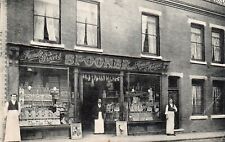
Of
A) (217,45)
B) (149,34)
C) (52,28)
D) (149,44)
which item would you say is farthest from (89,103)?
(217,45)

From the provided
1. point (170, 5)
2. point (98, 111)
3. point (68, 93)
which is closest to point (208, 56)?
point (170, 5)

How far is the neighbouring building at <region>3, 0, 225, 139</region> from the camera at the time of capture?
14477 mm

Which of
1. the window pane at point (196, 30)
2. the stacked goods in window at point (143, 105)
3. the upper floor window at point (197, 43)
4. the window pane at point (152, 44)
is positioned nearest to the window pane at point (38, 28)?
the stacked goods in window at point (143, 105)

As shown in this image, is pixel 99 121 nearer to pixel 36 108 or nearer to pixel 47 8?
pixel 36 108

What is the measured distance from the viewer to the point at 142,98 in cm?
1847

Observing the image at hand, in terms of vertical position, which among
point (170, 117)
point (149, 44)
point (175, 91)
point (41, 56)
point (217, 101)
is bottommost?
point (170, 117)

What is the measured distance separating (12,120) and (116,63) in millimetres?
5510

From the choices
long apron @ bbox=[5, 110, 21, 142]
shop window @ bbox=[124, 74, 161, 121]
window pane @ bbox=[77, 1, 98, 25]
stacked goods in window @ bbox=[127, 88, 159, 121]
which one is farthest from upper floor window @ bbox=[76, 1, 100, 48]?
long apron @ bbox=[5, 110, 21, 142]

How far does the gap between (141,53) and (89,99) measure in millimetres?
3706

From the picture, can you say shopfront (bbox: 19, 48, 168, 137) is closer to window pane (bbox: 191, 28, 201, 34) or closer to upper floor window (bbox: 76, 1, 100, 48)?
upper floor window (bbox: 76, 1, 100, 48)

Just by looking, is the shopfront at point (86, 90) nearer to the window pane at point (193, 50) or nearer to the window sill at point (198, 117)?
the window sill at point (198, 117)

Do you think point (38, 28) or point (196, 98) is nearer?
point (38, 28)

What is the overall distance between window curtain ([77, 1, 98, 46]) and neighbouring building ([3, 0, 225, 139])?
42 mm

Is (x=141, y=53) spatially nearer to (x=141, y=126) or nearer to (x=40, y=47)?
(x=141, y=126)
